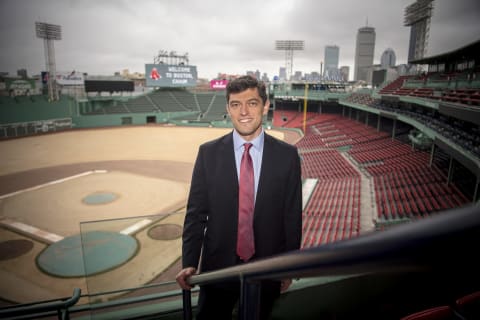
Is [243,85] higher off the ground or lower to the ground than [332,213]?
higher

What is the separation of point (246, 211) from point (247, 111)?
3.05ft

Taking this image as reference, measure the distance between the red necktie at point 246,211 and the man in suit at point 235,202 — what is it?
0.07ft

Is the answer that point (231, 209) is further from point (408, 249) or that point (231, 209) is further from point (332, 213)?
point (332, 213)

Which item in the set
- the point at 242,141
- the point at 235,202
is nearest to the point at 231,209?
the point at 235,202

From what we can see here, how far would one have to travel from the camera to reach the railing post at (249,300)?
4.45 ft

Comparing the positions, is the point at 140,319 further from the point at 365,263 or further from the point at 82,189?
the point at 82,189

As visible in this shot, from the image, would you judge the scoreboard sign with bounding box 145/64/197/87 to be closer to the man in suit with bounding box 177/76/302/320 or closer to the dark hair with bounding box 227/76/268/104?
the dark hair with bounding box 227/76/268/104

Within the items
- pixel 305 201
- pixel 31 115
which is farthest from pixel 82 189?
pixel 31 115

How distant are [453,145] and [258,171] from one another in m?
13.0

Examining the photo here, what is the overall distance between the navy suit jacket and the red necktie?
46 millimetres

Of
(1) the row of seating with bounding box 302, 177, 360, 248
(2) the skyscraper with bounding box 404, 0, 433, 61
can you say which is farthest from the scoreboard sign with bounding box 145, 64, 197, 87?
(1) the row of seating with bounding box 302, 177, 360, 248

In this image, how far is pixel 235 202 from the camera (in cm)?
271

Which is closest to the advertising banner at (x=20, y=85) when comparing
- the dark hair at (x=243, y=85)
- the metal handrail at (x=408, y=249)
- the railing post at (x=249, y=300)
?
the dark hair at (x=243, y=85)

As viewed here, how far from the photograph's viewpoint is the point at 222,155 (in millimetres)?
2818
